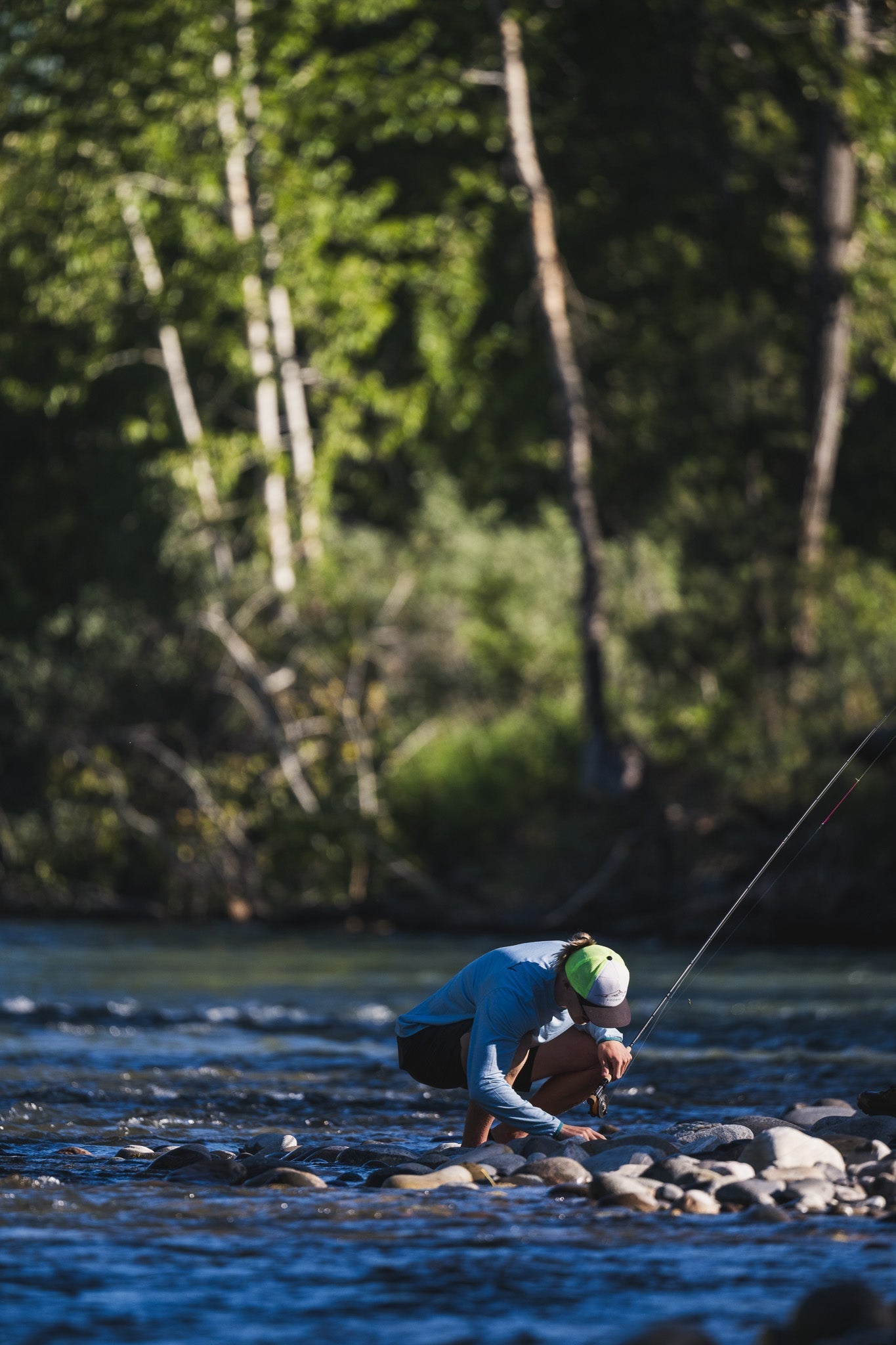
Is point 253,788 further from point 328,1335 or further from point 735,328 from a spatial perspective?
point 328,1335

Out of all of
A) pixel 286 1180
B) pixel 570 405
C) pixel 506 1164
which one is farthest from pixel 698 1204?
pixel 570 405

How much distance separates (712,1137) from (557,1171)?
0.69 metres

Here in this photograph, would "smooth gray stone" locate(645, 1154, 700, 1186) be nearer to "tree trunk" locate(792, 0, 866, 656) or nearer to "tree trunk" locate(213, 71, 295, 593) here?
"tree trunk" locate(792, 0, 866, 656)

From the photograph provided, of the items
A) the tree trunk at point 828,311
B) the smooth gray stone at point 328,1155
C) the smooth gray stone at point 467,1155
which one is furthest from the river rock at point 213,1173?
the tree trunk at point 828,311

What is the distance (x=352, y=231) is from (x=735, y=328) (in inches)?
166

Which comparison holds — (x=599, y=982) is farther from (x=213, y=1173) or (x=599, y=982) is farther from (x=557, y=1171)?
(x=213, y=1173)

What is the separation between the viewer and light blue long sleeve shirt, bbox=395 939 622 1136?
590 cm

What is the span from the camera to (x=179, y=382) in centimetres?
2148

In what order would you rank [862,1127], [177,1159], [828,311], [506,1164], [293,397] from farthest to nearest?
[293,397], [828,311], [862,1127], [177,1159], [506,1164]

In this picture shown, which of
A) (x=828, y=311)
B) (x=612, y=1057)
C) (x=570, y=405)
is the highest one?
(x=828, y=311)

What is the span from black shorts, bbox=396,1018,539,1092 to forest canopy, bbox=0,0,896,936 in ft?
28.6

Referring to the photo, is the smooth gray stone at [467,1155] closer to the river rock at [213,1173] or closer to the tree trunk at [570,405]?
the river rock at [213,1173]

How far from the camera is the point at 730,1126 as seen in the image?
20.7 ft

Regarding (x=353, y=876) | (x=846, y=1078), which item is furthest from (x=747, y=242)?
(x=846, y=1078)
